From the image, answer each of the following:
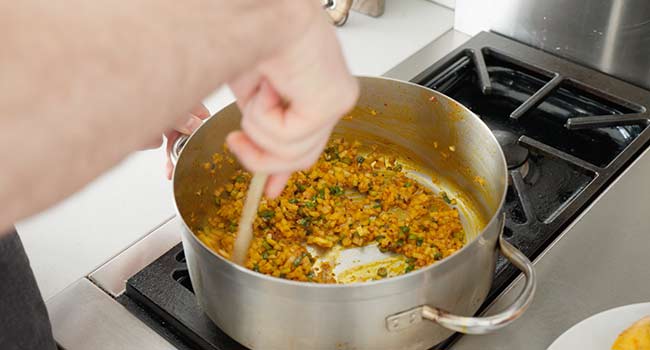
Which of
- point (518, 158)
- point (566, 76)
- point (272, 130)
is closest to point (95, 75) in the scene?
point (272, 130)

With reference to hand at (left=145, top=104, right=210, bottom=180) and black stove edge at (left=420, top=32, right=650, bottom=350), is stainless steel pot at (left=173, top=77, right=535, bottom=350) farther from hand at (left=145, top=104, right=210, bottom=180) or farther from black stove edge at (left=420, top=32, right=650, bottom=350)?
black stove edge at (left=420, top=32, right=650, bottom=350)

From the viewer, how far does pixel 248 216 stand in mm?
748

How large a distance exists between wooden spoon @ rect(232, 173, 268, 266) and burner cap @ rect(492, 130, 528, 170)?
371 millimetres

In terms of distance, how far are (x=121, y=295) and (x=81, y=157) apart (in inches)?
19.7

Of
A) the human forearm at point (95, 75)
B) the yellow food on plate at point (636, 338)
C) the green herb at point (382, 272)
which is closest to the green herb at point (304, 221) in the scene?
the green herb at point (382, 272)

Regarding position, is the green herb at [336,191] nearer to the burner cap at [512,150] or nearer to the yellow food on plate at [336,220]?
the yellow food on plate at [336,220]

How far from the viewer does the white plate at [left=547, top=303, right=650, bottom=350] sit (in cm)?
74

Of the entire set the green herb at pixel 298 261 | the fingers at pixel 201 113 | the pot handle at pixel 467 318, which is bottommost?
the green herb at pixel 298 261

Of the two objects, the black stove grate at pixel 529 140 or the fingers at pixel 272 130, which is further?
the black stove grate at pixel 529 140

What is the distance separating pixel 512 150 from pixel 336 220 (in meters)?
0.26

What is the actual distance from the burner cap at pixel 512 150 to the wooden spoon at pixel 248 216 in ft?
1.22

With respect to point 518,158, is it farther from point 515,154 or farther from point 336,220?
point 336,220

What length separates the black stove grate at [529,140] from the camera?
0.84 m

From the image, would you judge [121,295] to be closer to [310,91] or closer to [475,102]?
[310,91]
